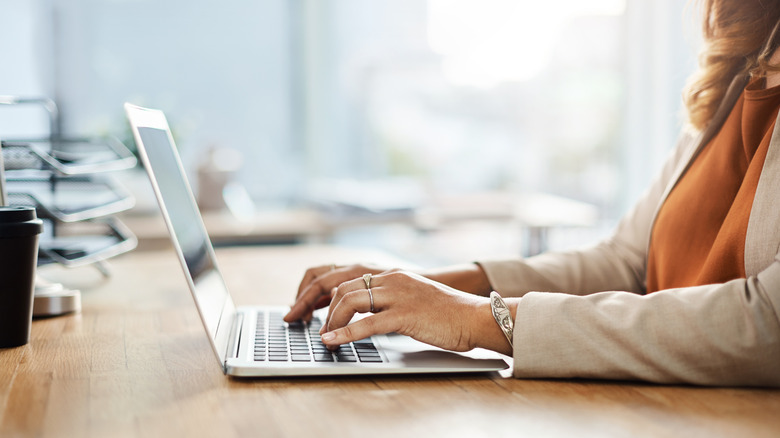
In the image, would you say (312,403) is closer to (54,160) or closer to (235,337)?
(235,337)

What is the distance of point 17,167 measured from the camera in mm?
1329

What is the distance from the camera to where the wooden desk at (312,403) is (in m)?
0.70

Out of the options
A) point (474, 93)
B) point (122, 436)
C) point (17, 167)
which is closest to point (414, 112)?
point (474, 93)

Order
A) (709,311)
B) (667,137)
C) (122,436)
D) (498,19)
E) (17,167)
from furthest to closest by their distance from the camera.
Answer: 1. (498,19)
2. (667,137)
3. (17,167)
4. (709,311)
5. (122,436)

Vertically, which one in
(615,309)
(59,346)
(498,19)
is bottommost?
(59,346)

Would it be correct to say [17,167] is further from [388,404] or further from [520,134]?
[520,134]

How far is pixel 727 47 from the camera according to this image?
1.21 m

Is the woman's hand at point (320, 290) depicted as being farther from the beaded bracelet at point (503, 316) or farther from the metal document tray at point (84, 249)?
the metal document tray at point (84, 249)

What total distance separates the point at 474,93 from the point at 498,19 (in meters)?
0.39

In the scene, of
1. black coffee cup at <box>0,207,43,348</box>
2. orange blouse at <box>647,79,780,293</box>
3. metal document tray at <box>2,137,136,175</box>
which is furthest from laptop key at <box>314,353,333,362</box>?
metal document tray at <box>2,137,136,175</box>

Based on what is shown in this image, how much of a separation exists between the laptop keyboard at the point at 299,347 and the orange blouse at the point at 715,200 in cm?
48

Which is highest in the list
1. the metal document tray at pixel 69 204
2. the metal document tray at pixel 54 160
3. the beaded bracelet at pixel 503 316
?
the metal document tray at pixel 54 160

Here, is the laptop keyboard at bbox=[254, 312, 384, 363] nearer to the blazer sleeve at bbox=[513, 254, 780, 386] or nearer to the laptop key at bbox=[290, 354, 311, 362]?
the laptop key at bbox=[290, 354, 311, 362]

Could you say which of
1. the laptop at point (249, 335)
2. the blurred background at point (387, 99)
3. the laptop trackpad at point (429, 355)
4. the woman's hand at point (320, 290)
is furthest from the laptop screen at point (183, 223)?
the blurred background at point (387, 99)
